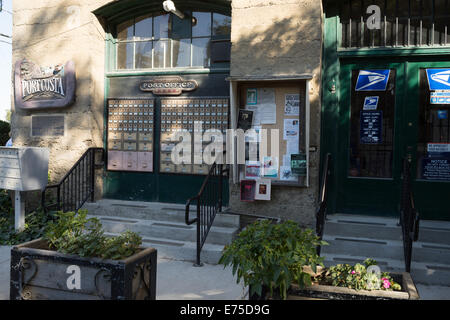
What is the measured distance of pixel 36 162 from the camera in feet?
20.8

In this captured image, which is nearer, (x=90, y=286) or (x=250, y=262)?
(x=250, y=262)

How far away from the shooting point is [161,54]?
708 cm

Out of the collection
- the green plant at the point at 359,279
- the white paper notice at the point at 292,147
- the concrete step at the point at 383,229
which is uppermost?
the white paper notice at the point at 292,147

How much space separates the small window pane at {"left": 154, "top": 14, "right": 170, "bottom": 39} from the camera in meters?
7.06

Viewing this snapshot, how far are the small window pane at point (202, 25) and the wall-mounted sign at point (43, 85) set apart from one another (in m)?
2.20

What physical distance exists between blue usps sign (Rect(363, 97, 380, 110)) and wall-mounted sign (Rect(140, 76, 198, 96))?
2.67 metres

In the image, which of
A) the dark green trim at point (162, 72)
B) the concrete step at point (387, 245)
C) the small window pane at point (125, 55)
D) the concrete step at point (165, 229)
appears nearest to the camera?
the concrete step at point (387, 245)

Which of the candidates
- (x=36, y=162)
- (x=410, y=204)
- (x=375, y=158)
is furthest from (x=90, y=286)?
(x=375, y=158)

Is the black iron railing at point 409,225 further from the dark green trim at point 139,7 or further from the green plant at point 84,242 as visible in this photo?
the dark green trim at point 139,7

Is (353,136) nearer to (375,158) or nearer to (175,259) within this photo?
(375,158)

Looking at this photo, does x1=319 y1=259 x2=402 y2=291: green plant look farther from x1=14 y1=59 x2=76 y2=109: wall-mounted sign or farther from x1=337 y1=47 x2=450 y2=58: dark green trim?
x1=14 y1=59 x2=76 y2=109: wall-mounted sign

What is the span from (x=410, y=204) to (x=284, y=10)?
3201 mm

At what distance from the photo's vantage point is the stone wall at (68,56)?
702 centimetres

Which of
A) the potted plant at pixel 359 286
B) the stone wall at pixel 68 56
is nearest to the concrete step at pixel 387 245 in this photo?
the potted plant at pixel 359 286
